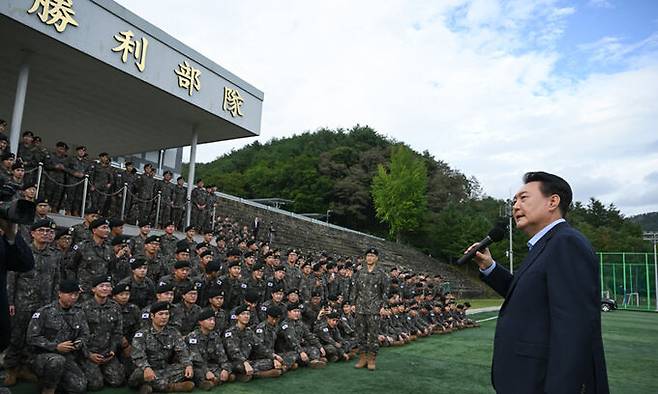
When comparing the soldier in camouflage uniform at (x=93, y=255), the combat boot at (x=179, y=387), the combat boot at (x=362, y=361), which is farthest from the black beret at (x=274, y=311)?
the soldier in camouflage uniform at (x=93, y=255)

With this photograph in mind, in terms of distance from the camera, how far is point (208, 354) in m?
5.27

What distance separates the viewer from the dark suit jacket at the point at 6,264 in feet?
8.35

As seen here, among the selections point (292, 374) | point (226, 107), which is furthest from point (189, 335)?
point (226, 107)

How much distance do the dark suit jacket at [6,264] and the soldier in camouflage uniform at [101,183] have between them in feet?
23.7

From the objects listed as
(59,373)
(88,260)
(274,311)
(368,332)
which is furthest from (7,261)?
(368,332)

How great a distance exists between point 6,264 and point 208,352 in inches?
120

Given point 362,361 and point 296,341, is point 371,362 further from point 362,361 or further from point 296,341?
point 296,341

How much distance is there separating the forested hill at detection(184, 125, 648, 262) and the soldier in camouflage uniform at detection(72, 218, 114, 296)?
31673 mm

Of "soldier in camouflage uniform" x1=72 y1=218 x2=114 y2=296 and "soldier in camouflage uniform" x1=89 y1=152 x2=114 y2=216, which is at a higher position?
"soldier in camouflage uniform" x1=89 y1=152 x2=114 y2=216

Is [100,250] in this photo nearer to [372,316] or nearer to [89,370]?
[89,370]

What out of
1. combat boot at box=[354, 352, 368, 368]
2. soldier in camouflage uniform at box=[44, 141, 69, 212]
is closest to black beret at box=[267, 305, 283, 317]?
combat boot at box=[354, 352, 368, 368]

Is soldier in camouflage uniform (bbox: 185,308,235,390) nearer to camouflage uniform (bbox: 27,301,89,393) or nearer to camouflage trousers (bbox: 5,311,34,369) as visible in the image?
camouflage uniform (bbox: 27,301,89,393)

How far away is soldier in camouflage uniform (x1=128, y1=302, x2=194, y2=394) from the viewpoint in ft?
14.9

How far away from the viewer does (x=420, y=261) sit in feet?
104
